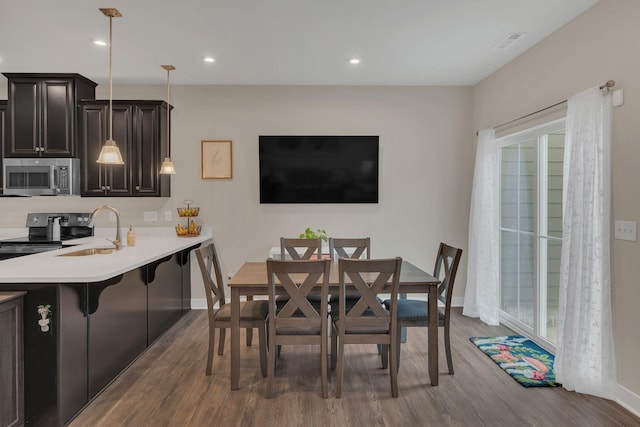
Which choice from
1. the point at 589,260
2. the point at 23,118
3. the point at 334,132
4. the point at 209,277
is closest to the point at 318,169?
the point at 334,132

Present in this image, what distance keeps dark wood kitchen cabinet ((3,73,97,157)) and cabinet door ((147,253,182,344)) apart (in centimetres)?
167

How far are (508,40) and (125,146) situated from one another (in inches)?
158

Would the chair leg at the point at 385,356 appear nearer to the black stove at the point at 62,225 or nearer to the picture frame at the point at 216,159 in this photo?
the picture frame at the point at 216,159

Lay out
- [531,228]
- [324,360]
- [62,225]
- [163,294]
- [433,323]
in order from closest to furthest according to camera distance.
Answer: [324,360] → [433,323] → [531,228] → [163,294] → [62,225]

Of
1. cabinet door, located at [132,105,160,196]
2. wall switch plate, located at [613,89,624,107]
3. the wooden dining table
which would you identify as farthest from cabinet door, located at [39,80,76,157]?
wall switch plate, located at [613,89,624,107]

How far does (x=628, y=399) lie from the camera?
2455 millimetres

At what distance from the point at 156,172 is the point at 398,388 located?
3.37 m

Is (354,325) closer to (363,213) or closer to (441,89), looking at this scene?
(363,213)

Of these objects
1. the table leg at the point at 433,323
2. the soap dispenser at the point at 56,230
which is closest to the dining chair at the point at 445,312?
the table leg at the point at 433,323

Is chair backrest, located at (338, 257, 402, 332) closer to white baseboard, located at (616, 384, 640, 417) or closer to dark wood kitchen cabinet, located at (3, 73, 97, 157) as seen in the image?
white baseboard, located at (616, 384, 640, 417)

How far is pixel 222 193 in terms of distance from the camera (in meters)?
4.68

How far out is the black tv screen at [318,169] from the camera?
4641 millimetres

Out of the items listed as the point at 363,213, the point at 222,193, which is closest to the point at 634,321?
the point at 363,213

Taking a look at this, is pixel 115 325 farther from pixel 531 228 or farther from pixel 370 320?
pixel 531 228
